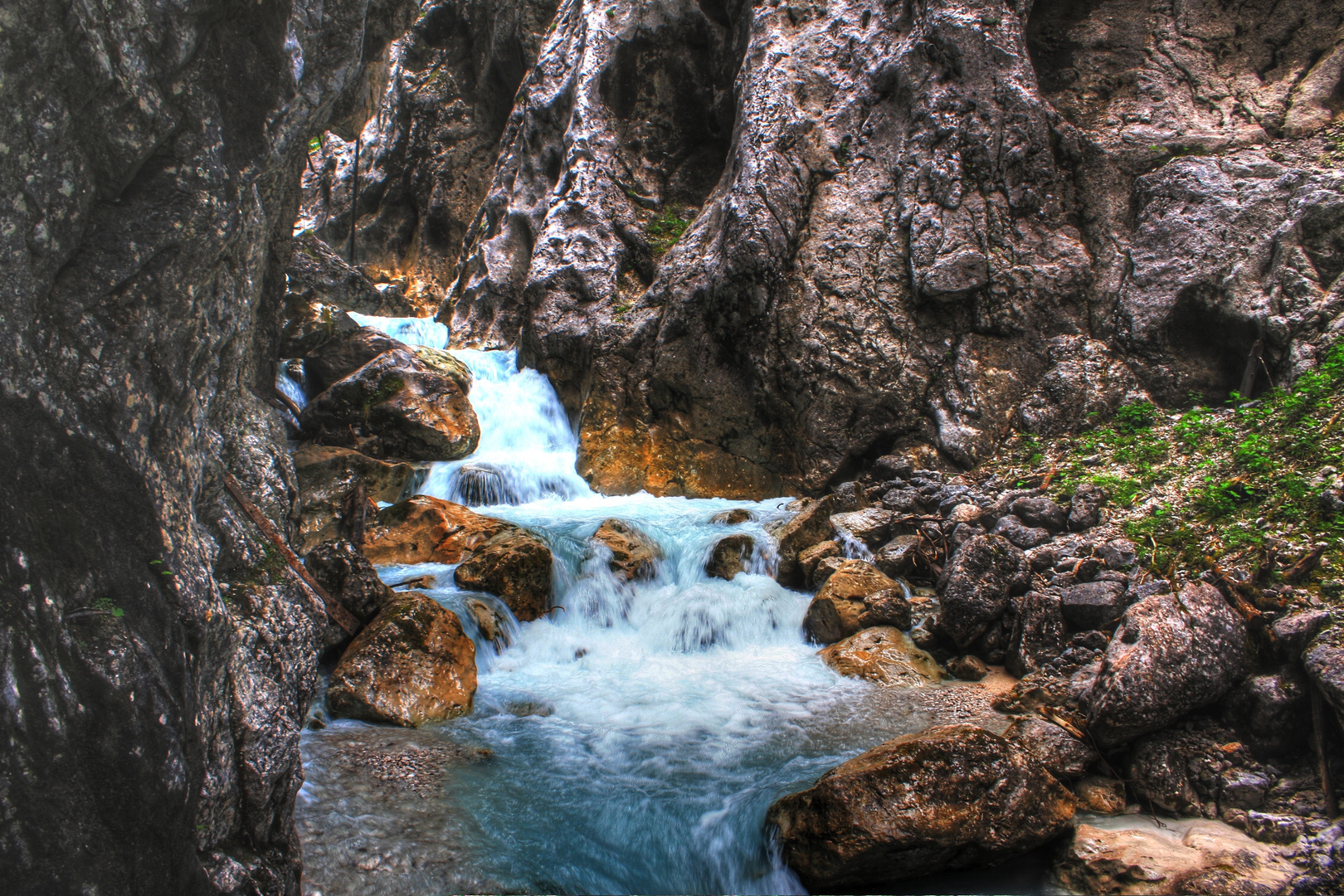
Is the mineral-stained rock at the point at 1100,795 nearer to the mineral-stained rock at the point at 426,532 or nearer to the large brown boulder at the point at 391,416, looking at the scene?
the mineral-stained rock at the point at 426,532

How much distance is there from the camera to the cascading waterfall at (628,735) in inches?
143

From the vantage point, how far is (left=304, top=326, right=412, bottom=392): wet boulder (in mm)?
11250

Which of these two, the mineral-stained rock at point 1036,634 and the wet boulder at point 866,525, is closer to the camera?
the mineral-stained rock at point 1036,634

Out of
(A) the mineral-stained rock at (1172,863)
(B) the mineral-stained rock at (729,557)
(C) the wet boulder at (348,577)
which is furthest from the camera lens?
(B) the mineral-stained rock at (729,557)

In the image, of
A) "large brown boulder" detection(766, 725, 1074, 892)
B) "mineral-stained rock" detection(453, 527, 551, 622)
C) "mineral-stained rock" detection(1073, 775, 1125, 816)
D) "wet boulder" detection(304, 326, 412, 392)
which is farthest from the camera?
"wet boulder" detection(304, 326, 412, 392)

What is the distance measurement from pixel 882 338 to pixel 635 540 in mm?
5332

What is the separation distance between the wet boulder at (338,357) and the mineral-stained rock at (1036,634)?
10.6 m

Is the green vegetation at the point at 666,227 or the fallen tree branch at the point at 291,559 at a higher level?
the green vegetation at the point at 666,227

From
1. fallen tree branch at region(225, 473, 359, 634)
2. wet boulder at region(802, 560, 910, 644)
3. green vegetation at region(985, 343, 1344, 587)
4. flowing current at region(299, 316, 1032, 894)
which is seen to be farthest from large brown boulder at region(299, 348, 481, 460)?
green vegetation at region(985, 343, 1344, 587)

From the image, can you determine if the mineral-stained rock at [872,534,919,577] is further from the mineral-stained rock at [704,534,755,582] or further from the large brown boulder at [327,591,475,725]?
the large brown boulder at [327,591,475,725]

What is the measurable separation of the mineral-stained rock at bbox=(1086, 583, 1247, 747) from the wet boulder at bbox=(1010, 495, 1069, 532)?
Answer: 268cm

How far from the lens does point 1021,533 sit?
6.87 m

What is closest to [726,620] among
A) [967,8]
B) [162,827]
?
[162,827]

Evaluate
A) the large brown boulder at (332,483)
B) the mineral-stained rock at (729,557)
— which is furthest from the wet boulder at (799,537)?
the large brown boulder at (332,483)
